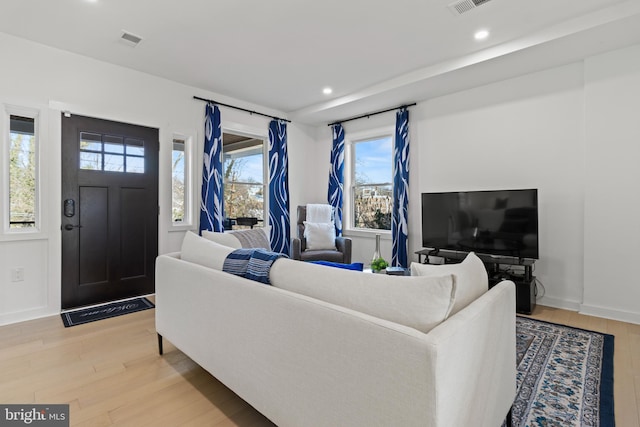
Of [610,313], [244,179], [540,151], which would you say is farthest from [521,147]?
[244,179]

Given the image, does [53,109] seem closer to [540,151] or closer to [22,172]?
[22,172]

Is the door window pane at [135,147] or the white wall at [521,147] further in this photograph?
the door window pane at [135,147]

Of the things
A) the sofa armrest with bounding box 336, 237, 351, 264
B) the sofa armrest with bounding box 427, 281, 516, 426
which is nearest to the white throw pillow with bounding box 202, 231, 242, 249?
the sofa armrest with bounding box 427, 281, 516, 426

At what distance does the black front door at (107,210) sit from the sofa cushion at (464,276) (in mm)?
3485

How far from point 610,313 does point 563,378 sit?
5.36 ft

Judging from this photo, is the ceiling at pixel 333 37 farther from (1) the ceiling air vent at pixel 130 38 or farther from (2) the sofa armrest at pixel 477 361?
(2) the sofa armrest at pixel 477 361

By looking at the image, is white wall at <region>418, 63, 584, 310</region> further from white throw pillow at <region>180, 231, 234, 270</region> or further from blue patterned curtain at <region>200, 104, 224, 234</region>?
white throw pillow at <region>180, 231, 234, 270</region>

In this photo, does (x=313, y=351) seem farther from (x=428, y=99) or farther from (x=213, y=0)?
(x=428, y=99)

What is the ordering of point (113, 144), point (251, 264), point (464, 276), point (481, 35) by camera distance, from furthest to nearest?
1. point (113, 144)
2. point (481, 35)
3. point (251, 264)
4. point (464, 276)

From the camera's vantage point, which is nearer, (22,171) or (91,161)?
(22,171)

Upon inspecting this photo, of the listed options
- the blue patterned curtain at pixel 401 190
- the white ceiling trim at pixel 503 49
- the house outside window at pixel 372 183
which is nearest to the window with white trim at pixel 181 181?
the white ceiling trim at pixel 503 49

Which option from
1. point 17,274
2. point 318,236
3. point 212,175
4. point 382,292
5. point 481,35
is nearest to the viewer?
point 382,292

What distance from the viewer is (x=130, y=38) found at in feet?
9.79

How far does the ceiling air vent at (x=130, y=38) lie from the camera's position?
2.91 m
